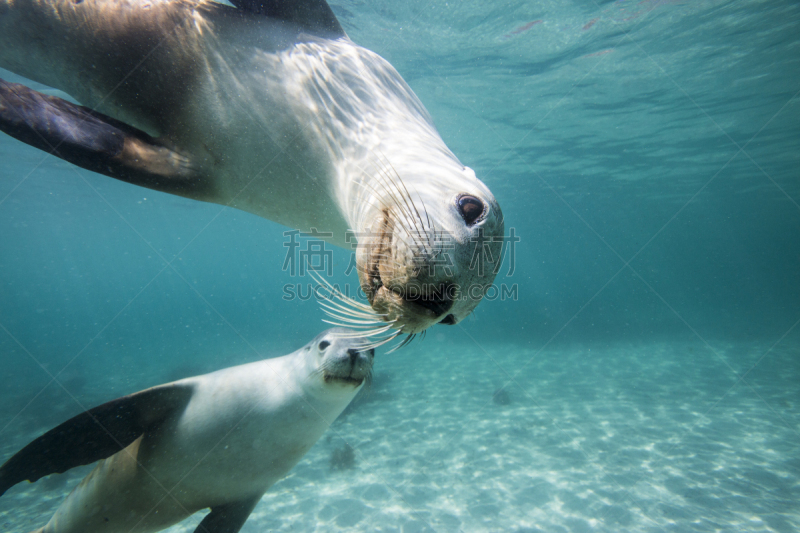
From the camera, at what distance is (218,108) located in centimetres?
213

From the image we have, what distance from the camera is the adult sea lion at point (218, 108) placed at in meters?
1.89

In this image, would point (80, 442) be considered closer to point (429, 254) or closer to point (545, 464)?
point (429, 254)

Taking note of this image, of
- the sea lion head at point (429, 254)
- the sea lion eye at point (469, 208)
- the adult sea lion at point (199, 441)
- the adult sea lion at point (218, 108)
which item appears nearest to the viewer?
the sea lion head at point (429, 254)

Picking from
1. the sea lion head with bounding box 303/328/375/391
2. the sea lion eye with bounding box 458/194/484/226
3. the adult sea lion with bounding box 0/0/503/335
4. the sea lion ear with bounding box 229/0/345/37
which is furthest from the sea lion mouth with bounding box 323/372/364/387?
the sea lion ear with bounding box 229/0/345/37

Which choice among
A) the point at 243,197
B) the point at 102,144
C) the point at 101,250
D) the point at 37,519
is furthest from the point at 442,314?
the point at 101,250

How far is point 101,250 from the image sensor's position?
5269 cm

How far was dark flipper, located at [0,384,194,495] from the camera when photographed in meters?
2.32

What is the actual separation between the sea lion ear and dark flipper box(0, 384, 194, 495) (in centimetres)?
281

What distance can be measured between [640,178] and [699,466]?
20.9 meters

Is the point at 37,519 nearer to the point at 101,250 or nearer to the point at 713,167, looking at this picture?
the point at 713,167

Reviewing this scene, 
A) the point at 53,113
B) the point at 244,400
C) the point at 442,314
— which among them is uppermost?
the point at 53,113

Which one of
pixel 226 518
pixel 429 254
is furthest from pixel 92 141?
pixel 226 518

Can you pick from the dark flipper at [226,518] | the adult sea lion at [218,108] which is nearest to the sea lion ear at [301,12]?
the adult sea lion at [218,108]

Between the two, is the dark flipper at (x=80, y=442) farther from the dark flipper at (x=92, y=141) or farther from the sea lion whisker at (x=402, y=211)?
the sea lion whisker at (x=402, y=211)
